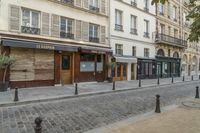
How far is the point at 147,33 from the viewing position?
91.6 feet

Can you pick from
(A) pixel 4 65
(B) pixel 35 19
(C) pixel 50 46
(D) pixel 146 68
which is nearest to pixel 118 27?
(D) pixel 146 68

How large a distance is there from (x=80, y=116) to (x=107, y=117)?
90cm

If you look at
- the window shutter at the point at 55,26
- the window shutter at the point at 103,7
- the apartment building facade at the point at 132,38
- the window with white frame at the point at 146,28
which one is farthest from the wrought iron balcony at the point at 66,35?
the window with white frame at the point at 146,28

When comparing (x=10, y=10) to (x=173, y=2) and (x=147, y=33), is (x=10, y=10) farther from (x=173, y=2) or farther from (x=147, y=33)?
(x=173, y=2)

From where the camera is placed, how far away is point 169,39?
31.7 meters

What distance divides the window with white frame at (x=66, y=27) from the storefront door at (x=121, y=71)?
6.50 m

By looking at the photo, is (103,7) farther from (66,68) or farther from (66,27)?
(66,68)

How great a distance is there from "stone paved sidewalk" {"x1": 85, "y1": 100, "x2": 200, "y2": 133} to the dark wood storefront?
58.1 feet

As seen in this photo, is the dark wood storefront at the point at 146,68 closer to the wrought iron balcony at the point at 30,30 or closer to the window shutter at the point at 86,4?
the window shutter at the point at 86,4

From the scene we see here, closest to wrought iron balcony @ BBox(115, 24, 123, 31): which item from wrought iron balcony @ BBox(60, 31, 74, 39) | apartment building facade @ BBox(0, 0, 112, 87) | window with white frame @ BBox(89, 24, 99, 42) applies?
apartment building facade @ BBox(0, 0, 112, 87)

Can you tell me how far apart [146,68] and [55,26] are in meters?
13.6

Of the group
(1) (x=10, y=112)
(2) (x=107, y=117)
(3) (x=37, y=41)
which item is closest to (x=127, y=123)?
(2) (x=107, y=117)

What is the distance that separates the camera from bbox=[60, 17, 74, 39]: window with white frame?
1778 cm

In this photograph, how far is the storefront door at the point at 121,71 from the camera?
23172mm
